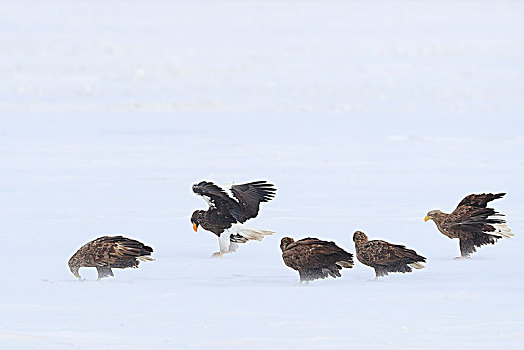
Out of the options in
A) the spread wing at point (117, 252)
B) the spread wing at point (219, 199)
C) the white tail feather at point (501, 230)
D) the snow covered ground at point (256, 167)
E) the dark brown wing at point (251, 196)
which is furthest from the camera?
the dark brown wing at point (251, 196)

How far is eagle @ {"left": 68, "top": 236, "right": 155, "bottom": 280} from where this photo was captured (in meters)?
6.77

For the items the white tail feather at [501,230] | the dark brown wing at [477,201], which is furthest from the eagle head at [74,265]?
the white tail feather at [501,230]

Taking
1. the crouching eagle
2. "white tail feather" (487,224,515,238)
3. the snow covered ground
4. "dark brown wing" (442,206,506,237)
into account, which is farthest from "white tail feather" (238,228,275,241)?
"white tail feather" (487,224,515,238)

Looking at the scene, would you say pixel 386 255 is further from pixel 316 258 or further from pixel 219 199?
pixel 219 199

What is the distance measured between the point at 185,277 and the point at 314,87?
17.5 m

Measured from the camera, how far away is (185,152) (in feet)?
48.2

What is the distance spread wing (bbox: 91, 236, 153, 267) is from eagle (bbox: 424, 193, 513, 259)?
6.56 feet

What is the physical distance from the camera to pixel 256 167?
13297 millimetres

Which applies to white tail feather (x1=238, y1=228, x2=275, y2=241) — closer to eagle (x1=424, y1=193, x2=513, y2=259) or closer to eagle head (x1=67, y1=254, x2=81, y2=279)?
eagle (x1=424, y1=193, x2=513, y2=259)

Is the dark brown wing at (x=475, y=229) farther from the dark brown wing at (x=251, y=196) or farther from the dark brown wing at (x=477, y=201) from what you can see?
the dark brown wing at (x=251, y=196)

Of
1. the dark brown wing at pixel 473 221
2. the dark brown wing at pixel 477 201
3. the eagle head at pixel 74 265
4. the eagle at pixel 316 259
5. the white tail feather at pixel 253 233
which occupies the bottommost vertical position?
the eagle at pixel 316 259

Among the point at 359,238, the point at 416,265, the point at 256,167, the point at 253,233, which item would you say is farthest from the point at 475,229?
the point at 256,167

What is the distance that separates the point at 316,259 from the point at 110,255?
1.26 metres

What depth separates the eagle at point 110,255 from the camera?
677cm
